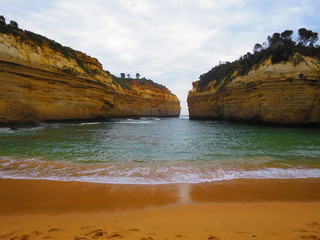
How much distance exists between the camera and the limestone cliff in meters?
16.2

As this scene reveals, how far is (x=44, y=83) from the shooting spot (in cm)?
1942

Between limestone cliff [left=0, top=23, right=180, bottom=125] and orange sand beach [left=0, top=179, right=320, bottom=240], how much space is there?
15.9 m

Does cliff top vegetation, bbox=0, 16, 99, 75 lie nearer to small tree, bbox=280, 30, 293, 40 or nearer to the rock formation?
the rock formation

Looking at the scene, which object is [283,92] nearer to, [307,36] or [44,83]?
[307,36]

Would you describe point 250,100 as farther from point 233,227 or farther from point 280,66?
point 233,227

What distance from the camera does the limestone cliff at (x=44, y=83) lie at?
53.2 ft

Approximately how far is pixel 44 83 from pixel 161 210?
69.8ft

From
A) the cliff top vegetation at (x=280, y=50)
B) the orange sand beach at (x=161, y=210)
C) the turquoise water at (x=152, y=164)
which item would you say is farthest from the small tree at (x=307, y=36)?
the orange sand beach at (x=161, y=210)

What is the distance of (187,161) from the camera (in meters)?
6.61

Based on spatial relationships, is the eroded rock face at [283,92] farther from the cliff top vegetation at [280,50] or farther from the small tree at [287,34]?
the small tree at [287,34]

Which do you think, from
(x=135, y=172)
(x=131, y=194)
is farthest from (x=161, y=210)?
(x=135, y=172)

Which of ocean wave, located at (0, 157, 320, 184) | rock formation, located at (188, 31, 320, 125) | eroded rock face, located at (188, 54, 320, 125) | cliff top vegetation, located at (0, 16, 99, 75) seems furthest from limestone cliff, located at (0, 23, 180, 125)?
eroded rock face, located at (188, 54, 320, 125)

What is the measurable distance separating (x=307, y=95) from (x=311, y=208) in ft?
65.9

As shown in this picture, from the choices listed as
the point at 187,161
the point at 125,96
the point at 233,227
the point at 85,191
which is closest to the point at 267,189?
the point at 233,227
